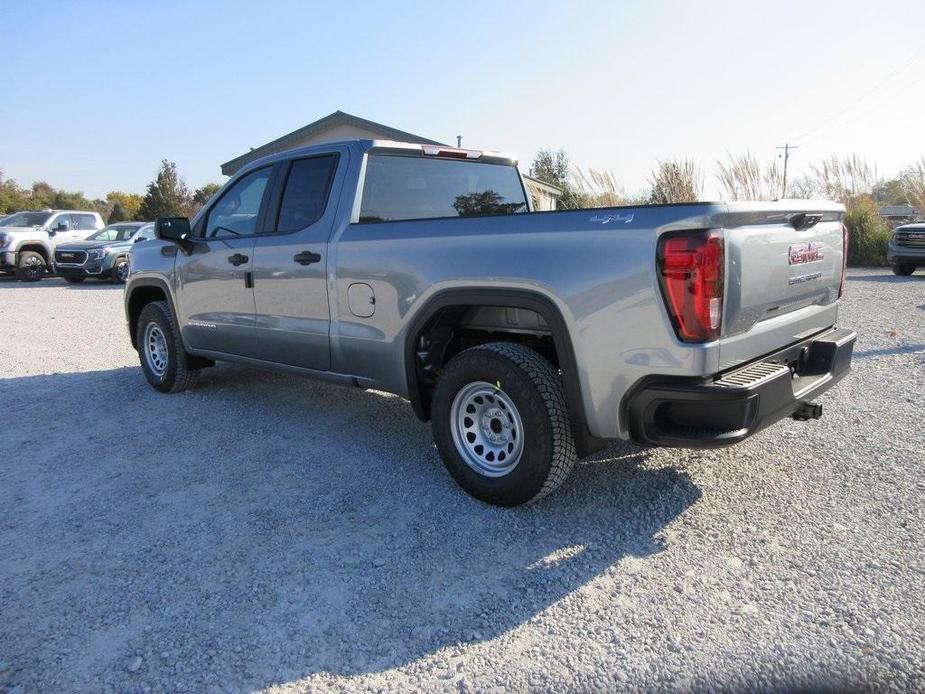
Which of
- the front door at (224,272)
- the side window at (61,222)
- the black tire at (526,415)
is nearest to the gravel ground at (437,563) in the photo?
the black tire at (526,415)

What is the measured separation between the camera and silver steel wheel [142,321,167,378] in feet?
19.8

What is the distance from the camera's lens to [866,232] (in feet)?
56.0

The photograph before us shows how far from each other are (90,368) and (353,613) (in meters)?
5.80

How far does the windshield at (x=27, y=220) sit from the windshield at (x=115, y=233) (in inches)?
81.5

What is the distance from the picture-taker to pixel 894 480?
3.62m

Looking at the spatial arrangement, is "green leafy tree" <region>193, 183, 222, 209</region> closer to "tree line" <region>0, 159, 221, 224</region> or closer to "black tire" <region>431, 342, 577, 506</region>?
"tree line" <region>0, 159, 221, 224</region>

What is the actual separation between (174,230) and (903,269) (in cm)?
1523

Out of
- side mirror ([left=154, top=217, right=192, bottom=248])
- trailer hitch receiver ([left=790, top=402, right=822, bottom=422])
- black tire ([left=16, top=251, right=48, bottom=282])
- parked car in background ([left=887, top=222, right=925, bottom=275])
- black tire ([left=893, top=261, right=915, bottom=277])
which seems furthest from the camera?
black tire ([left=16, top=251, right=48, bottom=282])

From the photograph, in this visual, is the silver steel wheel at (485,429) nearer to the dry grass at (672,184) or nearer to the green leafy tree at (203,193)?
the dry grass at (672,184)

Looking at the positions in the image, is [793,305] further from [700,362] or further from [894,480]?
[894,480]

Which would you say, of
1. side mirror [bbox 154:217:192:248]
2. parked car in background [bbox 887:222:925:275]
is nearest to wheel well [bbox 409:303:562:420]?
side mirror [bbox 154:217:192:248]

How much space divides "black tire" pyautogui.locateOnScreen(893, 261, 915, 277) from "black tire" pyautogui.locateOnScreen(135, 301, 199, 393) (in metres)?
14.8

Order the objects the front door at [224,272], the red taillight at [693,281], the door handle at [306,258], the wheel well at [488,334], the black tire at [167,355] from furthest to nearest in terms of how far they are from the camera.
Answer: the black tire at [167,355] → the front door at [224,272] → the door handle at [306,258] → the wheel well at [488,334] → the red taillight at [693,281]

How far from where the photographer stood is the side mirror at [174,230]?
16.9ft
